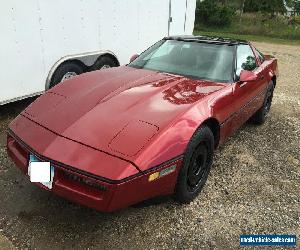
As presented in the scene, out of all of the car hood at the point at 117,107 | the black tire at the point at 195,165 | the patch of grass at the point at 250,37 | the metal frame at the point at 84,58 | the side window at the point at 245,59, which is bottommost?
the patch of grass at the point at 250,37

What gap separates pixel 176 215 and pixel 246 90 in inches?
73.4

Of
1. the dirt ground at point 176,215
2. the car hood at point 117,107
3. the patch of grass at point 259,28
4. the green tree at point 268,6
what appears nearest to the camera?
the car hood at point 117,107

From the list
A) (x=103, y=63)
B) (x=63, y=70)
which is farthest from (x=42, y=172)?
→ (x=103, y=63)

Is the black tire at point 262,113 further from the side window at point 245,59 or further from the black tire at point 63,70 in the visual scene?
the black tire at point 63,70

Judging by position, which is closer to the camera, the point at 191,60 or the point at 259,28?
the point at 191,60

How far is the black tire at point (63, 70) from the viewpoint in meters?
5.21

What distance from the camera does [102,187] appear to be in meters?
2.42

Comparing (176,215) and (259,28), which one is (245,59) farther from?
(259,28)

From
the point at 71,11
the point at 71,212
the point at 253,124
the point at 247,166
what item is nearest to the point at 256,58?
the point at 253,124

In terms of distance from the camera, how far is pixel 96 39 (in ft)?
18.9

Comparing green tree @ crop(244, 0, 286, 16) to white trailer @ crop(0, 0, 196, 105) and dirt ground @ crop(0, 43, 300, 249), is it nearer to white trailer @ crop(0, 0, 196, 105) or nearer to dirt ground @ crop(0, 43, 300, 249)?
white trailer @ crop(0, 0, 196, 105)

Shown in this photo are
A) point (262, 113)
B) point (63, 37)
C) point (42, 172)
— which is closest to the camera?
point (42, 172)

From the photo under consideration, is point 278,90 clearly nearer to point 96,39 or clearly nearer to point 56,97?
point 96,39

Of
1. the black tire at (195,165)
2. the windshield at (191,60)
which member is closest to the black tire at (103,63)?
the windshield at (191,60)
